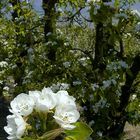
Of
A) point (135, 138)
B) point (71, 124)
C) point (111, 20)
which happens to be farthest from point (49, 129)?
point (135, 138)

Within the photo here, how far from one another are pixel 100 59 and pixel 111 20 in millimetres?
2470

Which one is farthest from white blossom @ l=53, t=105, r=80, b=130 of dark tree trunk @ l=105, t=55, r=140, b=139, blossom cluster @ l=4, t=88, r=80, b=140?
dark tree trunk @ l=105, t=55, r=140, b=139

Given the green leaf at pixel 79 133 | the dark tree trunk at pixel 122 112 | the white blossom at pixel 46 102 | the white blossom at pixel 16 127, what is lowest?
the dark tree trunk at pixel 122 112

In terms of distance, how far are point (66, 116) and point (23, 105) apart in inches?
5.1

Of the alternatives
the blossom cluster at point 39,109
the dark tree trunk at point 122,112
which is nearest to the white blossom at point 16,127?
the blossom cluster at point 39,109

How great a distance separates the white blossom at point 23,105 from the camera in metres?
1.57

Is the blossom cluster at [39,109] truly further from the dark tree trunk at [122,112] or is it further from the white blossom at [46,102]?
the dark tree trunk at [122,112]

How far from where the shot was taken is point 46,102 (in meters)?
1.57

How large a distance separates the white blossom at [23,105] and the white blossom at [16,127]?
0.02 m

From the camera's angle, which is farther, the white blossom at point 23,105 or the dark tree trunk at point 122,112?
the dark tree trunk at point 122,112

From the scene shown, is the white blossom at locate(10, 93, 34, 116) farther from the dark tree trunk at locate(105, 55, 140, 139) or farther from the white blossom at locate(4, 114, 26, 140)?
the dark tree trunk at locate(105, 55, 140, 139)

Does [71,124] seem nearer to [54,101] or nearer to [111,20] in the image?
[54,101]

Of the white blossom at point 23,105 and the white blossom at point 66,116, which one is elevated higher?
the white blossom at point 23,105

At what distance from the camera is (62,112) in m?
1.57
